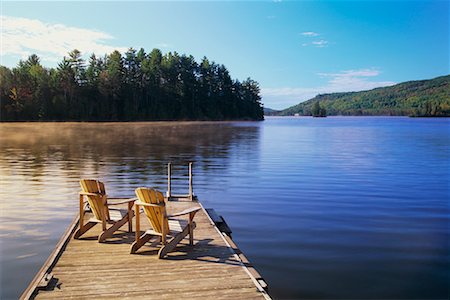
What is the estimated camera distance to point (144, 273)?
6.33m

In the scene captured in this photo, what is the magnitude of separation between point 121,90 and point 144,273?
101996 millimetres

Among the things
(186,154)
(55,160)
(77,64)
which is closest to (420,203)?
(186,154)

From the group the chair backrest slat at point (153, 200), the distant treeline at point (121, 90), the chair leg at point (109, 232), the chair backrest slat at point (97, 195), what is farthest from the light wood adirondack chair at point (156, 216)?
the distant treeline at point (121, 90)

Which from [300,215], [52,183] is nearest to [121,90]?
[52,183]

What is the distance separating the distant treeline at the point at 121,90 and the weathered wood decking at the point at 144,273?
93099 mm

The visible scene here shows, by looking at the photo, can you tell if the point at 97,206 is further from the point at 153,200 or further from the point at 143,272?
the point at 143,272

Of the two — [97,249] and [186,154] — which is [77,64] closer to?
[186,154]

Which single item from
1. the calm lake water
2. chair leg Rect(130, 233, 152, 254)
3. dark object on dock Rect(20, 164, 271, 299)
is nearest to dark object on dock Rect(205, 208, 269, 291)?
dark object on dock Rect(20, 164, 271, 299)

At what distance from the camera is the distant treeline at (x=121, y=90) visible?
91.5 metres

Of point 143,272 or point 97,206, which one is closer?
point 143,272

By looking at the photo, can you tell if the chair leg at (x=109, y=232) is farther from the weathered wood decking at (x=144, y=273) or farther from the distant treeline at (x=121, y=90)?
the distant treeline at (x=121, y=90)

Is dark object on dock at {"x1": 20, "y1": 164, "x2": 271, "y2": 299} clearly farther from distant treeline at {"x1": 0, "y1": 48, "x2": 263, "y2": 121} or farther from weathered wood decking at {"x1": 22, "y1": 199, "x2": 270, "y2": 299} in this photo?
distant treeline at {"x1": 0, "y1": 48, "x2": 263, "y2": 121}

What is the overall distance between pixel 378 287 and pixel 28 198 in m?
12.2

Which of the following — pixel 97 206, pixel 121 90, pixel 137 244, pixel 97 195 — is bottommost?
pixel 137 244
